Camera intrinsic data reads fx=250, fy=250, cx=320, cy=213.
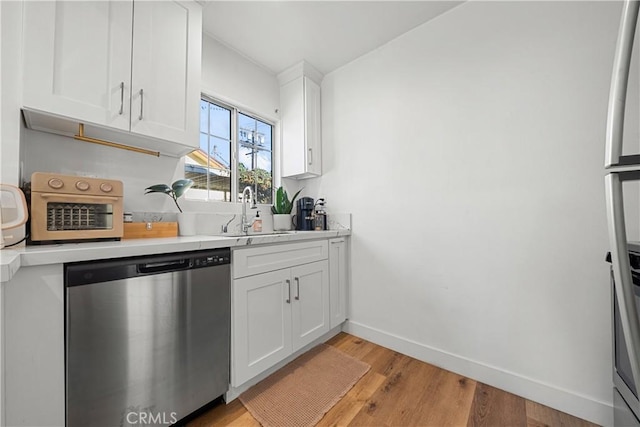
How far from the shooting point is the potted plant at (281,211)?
2.41 m

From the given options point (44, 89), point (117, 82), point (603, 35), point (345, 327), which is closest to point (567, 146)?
point (603, 35)

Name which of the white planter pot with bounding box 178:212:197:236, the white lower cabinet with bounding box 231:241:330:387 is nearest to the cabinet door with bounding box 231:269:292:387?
the white lower cabinet with bounding box 231:241:330:387

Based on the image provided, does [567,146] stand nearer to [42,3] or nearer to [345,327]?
[345,327]

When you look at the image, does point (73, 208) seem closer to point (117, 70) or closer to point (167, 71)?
point (117, 70)

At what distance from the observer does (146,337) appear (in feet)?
3.51

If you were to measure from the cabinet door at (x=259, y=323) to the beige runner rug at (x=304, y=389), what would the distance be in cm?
13

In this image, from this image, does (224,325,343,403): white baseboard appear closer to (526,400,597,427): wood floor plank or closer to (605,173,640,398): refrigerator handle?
(526,400,597,427): wood floor plank

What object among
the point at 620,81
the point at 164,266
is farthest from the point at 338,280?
the point at 620,81

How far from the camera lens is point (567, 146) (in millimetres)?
1381

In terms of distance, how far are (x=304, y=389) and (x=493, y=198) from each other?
1.68 metres

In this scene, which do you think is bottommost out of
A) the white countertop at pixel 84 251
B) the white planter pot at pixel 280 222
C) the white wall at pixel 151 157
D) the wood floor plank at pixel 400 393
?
the wood floor plank at pixel 400 393

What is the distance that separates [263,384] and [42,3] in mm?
2229

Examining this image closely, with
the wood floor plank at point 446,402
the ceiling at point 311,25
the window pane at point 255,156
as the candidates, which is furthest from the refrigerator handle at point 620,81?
the window pane at point 255,156

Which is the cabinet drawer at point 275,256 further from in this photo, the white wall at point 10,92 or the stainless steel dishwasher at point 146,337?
the white wall at point 10,92
